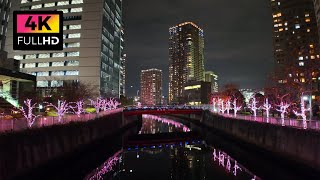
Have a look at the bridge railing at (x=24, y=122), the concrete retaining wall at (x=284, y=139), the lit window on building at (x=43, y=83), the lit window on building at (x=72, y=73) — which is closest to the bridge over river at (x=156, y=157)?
the concrete retaining wall at (x=284, y=139)

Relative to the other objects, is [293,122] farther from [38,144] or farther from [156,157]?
[38,144]

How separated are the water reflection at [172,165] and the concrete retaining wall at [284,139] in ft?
17.2

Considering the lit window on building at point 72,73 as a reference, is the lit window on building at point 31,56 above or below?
above

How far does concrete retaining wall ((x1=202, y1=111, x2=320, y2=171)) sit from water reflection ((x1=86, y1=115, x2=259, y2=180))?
526 cm

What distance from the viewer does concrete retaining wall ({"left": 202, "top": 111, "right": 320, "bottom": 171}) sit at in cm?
3202

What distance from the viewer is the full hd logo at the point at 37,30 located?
35.9 feet

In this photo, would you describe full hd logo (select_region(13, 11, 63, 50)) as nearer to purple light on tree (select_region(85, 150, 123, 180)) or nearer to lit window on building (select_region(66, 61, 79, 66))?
purple light on tree (select_region(85, 150, 123, 180))

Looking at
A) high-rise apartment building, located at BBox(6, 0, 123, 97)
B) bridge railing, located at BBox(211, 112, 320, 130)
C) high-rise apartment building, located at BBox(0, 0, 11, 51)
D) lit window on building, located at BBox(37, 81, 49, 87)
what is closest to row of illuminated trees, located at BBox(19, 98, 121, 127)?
high-rise apartment building, located at BBox(0, 0, 11, 51)

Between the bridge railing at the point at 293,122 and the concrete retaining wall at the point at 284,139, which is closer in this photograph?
the concrete retaining wall at the point at 284,139

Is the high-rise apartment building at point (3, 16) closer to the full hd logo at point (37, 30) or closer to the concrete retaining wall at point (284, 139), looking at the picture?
the concrete retaining wall at point (284, 139)

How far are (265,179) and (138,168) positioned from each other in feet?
50.5

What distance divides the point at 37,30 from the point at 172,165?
33570 millimetres

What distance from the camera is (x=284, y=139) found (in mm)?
39281

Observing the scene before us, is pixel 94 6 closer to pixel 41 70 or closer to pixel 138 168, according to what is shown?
pixel 41 70
